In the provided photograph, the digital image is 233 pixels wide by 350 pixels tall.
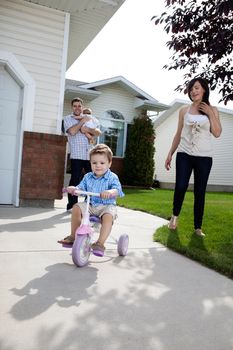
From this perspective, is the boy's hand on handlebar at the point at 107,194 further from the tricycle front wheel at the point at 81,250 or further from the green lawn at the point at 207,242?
the green lawn at the point at 207,242

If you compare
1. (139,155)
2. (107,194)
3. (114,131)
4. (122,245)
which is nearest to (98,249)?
(122,245)

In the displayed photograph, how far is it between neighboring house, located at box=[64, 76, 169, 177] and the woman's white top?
1318cm

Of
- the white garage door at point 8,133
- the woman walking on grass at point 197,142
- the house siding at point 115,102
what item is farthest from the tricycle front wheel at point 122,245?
the house siding at point 115,102

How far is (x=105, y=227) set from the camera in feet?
11.4

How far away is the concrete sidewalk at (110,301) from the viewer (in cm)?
197

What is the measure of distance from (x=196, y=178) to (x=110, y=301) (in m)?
2.67

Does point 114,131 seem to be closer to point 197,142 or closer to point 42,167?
point 42,167

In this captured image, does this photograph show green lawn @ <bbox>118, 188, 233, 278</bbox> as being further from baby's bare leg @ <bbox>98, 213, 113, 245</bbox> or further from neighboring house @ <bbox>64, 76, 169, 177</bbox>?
neighboring house @ <bbox>64, 76, 169, 177</bbox>

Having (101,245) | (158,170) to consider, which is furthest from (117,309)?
(158,170)

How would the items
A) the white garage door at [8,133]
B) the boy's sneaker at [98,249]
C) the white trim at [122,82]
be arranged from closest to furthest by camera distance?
the boy's sneaker at [98,249] < the white garage door at [8,133] < the white trim at [122,82]

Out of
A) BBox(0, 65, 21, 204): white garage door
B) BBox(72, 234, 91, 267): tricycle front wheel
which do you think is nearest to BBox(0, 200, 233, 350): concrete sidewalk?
BBox(72, 234, 91, 267): tricycle front wheel

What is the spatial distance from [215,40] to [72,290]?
3716mm

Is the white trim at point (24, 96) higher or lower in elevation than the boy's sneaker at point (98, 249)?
higher

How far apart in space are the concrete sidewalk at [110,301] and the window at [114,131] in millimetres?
14605
